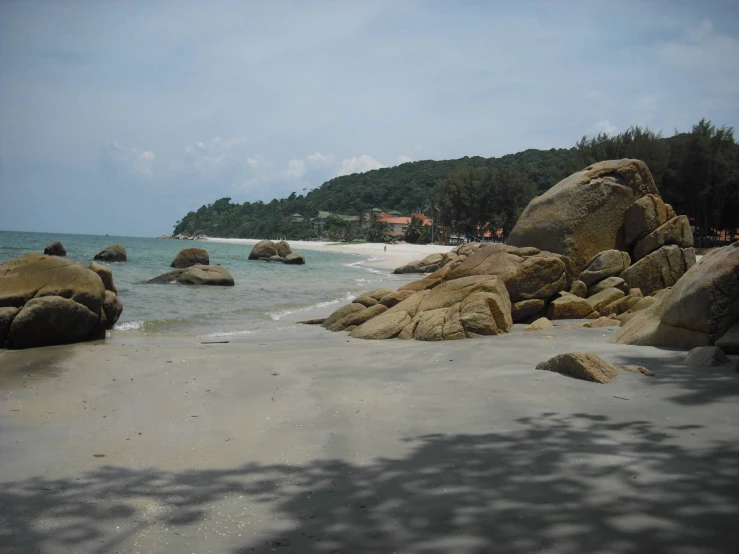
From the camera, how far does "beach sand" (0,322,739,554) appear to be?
2980mm

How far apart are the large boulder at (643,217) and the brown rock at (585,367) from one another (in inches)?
433

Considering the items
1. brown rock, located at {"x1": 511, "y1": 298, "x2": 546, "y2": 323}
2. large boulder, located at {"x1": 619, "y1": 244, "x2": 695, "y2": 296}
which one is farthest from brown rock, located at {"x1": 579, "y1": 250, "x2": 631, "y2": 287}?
brown rock, located at {"x1": 511, "y1": 298, "x2": 546, "y2": 323}

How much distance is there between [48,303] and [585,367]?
890 cm

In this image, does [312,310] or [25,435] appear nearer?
[25,435]

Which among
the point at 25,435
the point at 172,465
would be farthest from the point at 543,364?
the point at 25,435

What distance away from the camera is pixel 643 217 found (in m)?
15.5

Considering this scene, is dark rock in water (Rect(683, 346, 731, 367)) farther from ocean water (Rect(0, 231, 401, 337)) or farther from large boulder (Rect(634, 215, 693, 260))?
large boulder (Rect(634, 215, 693, 260))

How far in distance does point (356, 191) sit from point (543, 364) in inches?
6290

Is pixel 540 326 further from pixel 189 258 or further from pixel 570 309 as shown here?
pixel 189 258

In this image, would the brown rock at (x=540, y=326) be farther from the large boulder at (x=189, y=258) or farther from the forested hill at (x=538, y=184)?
the forested hill at (x=538, y=184)

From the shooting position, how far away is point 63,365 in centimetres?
820

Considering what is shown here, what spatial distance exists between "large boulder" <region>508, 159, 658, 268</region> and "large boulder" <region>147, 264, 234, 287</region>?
13063mm

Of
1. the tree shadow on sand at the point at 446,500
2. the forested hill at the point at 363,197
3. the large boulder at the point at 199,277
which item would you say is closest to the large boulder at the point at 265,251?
the large boulder at the point at 199,277

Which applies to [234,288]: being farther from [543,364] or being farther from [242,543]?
[242,543]
